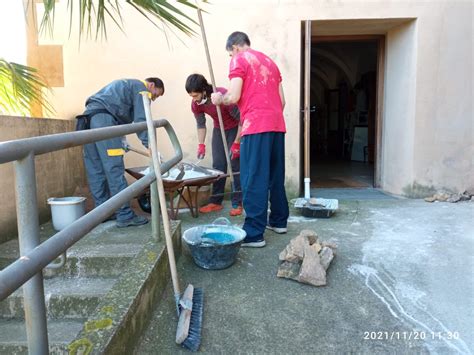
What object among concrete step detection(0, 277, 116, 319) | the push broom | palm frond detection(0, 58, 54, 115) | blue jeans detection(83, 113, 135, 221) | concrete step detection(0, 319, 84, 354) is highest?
palm frond detection(0, 58, 54, 115)

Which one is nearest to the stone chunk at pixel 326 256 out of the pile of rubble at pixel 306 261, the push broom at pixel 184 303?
the pile of rubble at pixel 306 261

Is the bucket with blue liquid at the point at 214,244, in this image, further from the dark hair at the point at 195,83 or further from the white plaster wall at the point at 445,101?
the white plaster wall at the point at 445,101

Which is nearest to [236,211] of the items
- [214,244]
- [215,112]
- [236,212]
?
[236,212]

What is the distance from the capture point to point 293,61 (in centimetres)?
433

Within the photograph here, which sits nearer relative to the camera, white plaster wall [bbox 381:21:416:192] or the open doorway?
white plaster wall [bbox 381:21:416:192]

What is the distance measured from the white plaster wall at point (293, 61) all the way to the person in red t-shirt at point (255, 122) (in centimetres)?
159

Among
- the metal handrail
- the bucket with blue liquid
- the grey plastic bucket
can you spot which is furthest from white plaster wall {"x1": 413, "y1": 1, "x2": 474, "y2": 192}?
the metal handrail

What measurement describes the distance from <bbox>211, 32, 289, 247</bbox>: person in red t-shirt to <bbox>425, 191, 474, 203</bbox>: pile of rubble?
8.10 ft

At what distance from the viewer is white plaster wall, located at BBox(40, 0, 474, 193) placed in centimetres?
425

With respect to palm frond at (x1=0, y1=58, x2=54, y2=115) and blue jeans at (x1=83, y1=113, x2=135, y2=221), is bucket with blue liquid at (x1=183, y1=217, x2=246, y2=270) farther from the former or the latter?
palm frond at (x1=0, y1=58, x2=54, y2=115)

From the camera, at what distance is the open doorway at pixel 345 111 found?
6529 mm

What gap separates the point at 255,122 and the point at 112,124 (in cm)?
129

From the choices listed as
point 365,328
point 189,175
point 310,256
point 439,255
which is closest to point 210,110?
point 189,175

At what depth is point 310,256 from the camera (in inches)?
89.2
